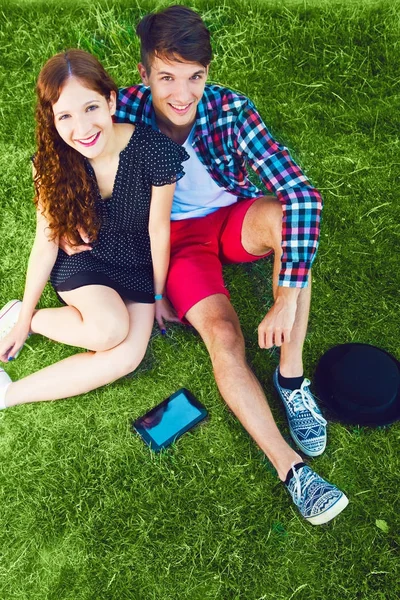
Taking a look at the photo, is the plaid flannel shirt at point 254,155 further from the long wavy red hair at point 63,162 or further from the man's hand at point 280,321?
the long wavy red hair at point 63,162

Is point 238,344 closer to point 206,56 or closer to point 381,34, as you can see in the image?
point 206,56

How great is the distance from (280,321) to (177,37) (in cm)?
132

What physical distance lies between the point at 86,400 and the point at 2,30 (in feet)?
9.95

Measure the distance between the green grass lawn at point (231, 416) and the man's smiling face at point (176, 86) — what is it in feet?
3.75

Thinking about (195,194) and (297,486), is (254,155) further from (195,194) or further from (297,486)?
(297,486)

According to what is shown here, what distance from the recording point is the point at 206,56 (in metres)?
2.67

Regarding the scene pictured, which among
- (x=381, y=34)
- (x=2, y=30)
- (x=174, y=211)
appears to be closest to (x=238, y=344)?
(x=174, y=211)

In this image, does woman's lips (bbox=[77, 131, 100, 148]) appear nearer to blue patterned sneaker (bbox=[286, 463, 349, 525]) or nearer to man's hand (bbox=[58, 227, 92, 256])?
man's hand (bbox=[58, 227, 92, 256])

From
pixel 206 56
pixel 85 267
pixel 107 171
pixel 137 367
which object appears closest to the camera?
pixel 206 56

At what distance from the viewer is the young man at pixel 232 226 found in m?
2.68

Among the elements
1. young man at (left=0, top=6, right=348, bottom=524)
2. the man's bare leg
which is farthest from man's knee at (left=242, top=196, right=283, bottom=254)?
the man's bare leg

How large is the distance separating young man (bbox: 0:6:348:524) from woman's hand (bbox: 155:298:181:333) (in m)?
0.02

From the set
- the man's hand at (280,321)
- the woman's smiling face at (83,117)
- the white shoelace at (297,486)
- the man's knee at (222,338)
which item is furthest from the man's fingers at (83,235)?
the white shoelace at (297,486)

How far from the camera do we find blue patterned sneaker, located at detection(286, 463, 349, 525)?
266cm
